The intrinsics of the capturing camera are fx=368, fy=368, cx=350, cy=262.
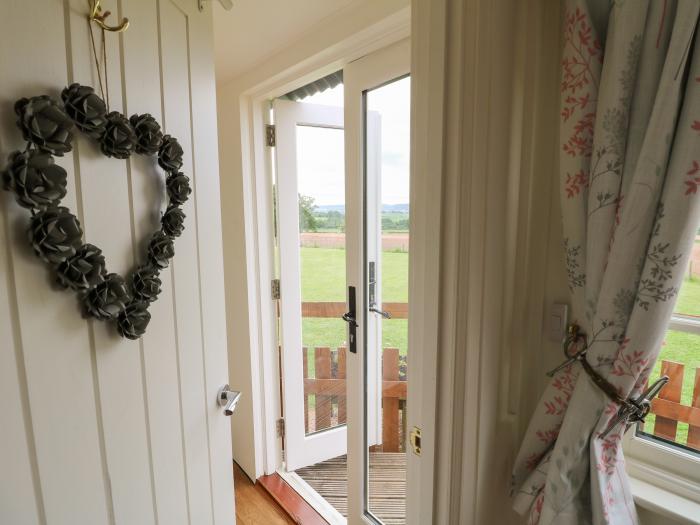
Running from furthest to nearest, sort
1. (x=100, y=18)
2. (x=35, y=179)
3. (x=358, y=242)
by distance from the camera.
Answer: (x=358, y=242)
(x=100, y=18)
(x=35, y=179)

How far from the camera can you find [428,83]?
2.55 feet

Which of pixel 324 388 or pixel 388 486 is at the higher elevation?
pixel 324 388

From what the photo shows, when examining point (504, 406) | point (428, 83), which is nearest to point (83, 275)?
point (428, 83)

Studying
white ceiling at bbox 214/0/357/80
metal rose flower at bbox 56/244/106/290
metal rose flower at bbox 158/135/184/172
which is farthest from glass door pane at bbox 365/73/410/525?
metal rose flower at bbox 56/244/106/290

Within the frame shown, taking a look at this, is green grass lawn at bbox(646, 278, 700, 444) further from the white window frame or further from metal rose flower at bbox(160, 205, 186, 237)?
metal rose flower at bbox(160, 205, 186, 237)

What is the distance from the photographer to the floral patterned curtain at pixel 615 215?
0.62m

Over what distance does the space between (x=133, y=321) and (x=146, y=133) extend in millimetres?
362

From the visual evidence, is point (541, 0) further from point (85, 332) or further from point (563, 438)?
point (85, 332)

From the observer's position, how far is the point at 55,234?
548 mm

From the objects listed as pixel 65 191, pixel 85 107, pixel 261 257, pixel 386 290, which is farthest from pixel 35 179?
pixel 261 257

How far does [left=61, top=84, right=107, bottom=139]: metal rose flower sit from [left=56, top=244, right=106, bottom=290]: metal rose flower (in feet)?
0.63

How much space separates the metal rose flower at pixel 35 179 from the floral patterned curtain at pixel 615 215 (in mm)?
918

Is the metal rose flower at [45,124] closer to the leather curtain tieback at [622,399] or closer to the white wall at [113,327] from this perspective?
the white wall at [113,327]

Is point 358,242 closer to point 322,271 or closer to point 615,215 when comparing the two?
point 322,271
